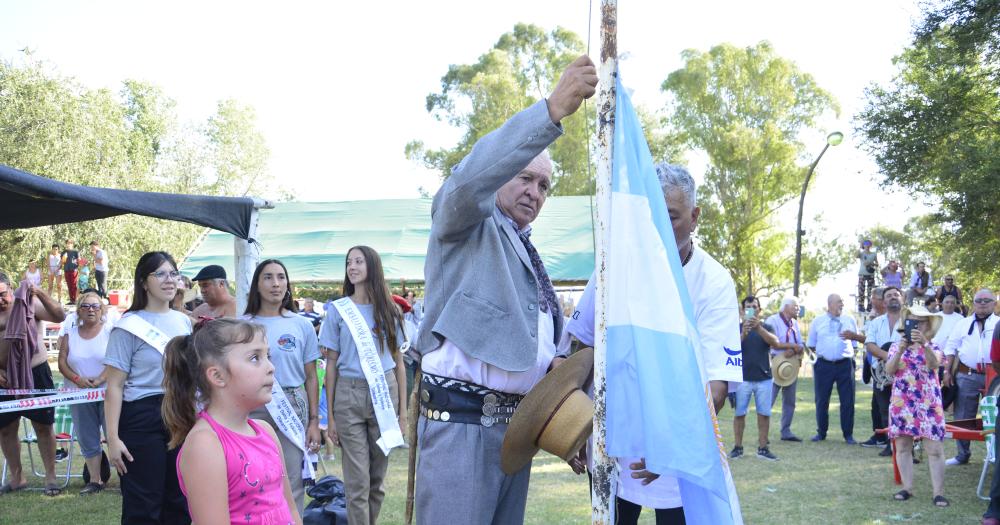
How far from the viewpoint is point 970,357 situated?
10.3 m

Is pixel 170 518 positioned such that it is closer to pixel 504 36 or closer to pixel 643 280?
A: pixel 643 280

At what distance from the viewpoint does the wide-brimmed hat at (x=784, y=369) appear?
39.1ft

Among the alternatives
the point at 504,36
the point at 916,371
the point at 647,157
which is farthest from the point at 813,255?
the point at 647,157

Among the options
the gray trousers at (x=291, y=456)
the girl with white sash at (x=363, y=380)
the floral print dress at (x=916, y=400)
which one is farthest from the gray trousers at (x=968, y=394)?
the gray trousers at (x=291, y=456)

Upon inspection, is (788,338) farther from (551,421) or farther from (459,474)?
(459,474)

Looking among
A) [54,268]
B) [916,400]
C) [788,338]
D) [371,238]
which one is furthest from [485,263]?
[54,268]

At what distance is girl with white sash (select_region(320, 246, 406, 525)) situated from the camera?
20.0ft

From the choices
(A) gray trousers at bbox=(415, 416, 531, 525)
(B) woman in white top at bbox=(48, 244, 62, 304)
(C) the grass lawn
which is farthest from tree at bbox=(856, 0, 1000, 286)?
(B) woman in white top at bbox=(48, 244, 62, 304)

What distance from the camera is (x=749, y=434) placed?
1249 cm

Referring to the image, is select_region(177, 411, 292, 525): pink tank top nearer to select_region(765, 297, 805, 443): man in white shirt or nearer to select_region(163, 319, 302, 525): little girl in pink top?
select_region(163, 319, 302, 525): little girl in pink top

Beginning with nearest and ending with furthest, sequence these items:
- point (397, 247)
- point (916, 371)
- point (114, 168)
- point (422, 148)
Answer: point (916, 371), point (397, 247), point (114, 168), point (422, 148)

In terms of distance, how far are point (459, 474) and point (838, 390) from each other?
10554 millimetres

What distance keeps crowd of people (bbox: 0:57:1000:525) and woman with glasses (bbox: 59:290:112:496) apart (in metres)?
0.02

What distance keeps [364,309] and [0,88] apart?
3104cm
